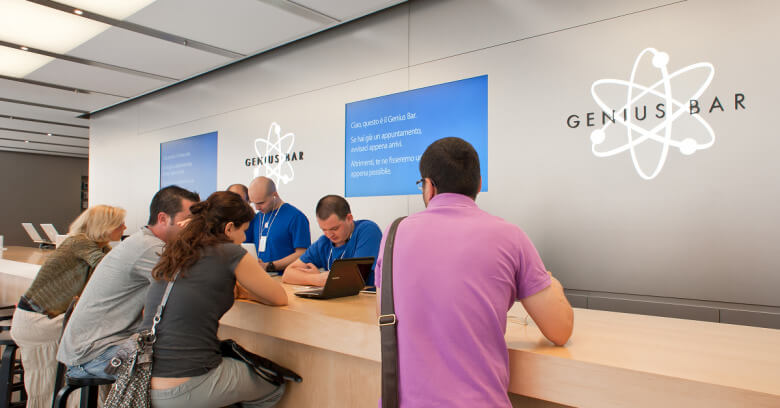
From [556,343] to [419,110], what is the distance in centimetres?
267

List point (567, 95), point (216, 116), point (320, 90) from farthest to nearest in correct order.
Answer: point (216, 116) → point (320, 90) → point (567, 95)

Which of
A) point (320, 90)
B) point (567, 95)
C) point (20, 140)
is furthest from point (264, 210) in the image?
point (20, 140)

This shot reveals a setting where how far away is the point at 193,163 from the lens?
232 inches

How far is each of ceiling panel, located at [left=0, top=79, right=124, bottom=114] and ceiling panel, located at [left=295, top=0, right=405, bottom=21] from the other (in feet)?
14.0

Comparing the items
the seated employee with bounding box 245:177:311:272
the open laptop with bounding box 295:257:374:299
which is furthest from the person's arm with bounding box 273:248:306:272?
the open laptop with bounding box 295:257:374:299

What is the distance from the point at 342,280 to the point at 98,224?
4.86 ft

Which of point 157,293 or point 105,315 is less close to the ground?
point 157,293

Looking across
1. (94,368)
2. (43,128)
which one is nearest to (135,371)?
(94,368)

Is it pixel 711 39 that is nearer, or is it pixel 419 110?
pixel 711 39

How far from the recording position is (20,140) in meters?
9.85

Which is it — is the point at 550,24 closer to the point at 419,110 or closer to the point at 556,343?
the point at 419,110

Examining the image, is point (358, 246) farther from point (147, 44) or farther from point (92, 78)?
point (92, 78)

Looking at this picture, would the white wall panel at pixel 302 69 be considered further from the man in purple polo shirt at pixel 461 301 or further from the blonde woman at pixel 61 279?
the man in purple polo shirt at pixel 461 301

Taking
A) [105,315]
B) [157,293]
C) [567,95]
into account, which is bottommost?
[105,315]
